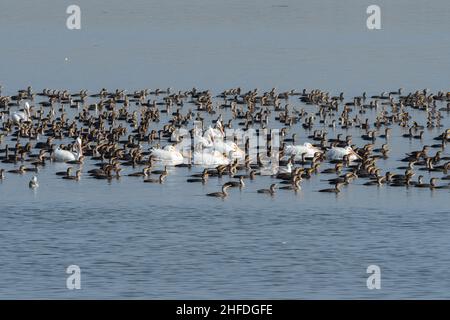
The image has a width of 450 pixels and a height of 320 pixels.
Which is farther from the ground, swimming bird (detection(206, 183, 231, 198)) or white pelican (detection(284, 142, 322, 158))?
white pelican (detection(284, 142, 322, 158))

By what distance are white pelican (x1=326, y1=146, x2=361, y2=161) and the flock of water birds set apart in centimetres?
5

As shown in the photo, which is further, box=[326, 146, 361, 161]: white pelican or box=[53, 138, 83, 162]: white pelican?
box=[326, 146, 361, 161]: white pelican

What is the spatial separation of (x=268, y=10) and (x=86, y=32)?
926 inches

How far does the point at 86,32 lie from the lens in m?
97.9

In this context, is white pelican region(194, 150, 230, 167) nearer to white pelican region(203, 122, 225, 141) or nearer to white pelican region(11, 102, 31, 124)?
white pelican region(203, 122, 225, 141)

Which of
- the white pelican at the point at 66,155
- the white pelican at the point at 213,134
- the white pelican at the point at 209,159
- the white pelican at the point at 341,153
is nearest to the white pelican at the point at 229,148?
the white pelican at the point at 213,134

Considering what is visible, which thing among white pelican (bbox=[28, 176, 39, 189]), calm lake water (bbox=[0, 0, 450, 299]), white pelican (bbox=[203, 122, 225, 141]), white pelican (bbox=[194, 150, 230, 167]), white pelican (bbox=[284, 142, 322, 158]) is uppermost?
white pelican (bbox=[203, 122, 225, 141])

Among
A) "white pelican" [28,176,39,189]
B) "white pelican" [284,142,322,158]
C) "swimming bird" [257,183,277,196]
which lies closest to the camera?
"swimming bird" [257,183,277,196]

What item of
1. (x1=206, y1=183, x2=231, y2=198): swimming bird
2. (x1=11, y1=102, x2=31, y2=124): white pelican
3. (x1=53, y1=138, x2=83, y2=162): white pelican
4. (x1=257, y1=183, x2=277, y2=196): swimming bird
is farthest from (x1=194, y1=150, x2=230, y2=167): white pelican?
(x1=11, y1=102, x2=31, y2=124): white pelican

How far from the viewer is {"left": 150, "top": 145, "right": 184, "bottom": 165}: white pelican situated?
5109cm

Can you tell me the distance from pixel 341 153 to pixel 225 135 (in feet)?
20.7
